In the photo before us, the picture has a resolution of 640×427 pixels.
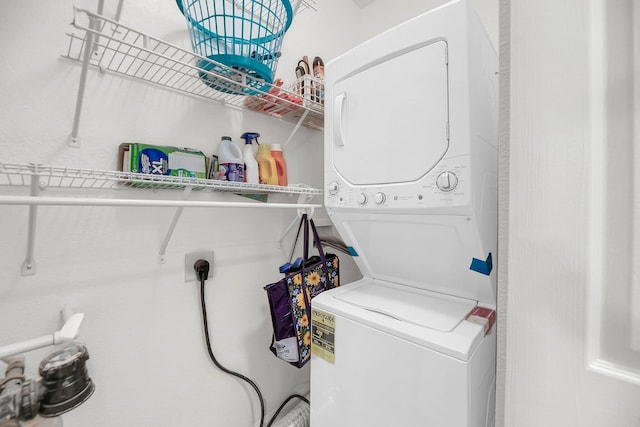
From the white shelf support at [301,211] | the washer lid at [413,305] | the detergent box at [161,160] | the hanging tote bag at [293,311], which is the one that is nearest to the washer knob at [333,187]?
the white shelf support at [301,211]

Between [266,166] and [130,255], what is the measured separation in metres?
0.82

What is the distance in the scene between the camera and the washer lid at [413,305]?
1.04m

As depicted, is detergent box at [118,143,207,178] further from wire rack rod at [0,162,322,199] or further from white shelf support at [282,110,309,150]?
white shelf support at [282,110,309,150]

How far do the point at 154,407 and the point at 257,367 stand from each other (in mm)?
583

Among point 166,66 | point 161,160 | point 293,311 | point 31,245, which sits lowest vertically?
point 293,311

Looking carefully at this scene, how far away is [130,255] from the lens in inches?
47.7

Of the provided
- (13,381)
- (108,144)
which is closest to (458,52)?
(108,144)

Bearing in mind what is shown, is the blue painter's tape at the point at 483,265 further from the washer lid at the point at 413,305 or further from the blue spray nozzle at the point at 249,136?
the blue spray nozzle at the point at 249,136

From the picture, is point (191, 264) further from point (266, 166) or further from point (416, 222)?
point (416, 222)

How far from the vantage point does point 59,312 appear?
3.41 feet

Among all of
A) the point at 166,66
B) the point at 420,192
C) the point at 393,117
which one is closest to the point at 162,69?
the point at 166,66

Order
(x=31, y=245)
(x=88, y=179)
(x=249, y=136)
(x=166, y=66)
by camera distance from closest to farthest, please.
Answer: (x=31, y=245) → (x=88, y=179) → (x=166, y=66) → (x=249, y=136)

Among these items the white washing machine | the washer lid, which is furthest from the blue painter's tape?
the washer lid

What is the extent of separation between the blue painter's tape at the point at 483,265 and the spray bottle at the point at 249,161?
1.14 metres
